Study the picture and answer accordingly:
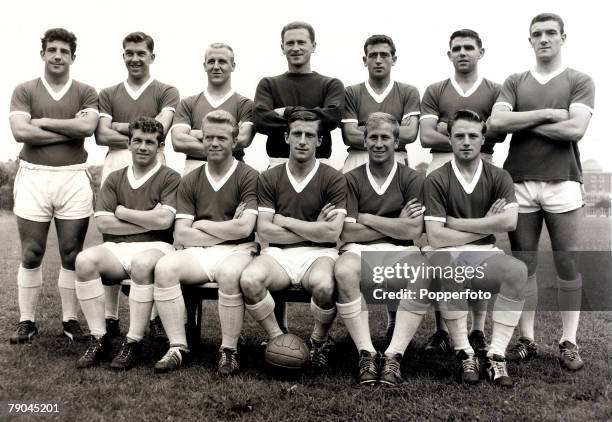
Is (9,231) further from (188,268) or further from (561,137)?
(561,137)

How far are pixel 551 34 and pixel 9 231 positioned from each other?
10535 mm

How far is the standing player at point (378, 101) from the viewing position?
16.1 ft

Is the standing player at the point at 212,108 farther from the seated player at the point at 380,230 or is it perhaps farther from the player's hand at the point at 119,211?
the seated player at the point at 380,230

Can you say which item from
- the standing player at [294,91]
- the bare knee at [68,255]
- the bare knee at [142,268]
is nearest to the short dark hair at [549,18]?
the standing player at [294,91]

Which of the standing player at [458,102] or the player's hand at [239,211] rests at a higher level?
the standing player at [458,102]

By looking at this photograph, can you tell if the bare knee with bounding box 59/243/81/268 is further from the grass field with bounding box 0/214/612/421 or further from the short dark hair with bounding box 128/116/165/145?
the short dark hair with bounding box 128/116/165/145

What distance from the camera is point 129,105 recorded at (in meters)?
5.16

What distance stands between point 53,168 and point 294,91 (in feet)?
7.67

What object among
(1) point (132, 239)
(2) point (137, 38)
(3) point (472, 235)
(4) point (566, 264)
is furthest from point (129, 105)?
(4) point (566, 264)

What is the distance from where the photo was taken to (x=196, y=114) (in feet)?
16.4

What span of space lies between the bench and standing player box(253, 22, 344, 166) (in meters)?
1.29

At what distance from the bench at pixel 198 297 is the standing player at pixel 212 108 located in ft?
4.02

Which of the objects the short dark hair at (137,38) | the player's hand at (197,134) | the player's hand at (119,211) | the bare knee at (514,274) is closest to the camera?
the bare knee at (514,274)

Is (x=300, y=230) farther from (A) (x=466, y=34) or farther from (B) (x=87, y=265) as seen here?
(A) (x=466, y=34)
